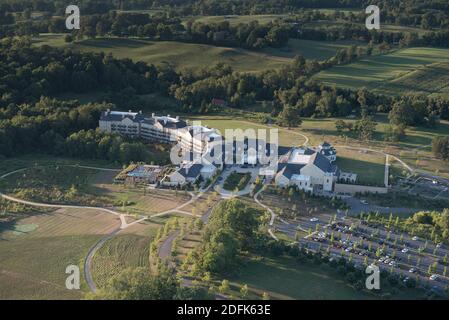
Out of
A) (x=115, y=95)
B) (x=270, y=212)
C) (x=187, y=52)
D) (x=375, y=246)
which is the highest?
(x=187, y=52)

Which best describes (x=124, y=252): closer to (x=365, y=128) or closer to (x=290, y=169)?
(x=290, y=169)

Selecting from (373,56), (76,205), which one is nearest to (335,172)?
(76,205)

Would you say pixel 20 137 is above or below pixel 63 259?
above

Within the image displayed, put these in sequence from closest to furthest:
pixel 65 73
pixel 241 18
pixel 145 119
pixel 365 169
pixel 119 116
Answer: pixel 365 169 → pixel 145 119 → pixel 119 116 → pixel 65 73 → pixel 241 18

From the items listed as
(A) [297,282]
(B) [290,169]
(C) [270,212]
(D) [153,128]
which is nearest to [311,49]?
(D) [153,128]

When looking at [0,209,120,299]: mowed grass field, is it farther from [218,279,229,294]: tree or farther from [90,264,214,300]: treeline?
[218,279,229,294]: tree

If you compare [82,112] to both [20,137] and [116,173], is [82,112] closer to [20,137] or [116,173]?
[20,137]

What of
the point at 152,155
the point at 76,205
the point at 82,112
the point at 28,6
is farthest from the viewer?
the point at 28,6
